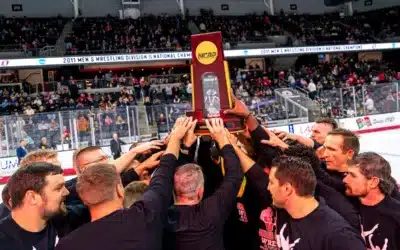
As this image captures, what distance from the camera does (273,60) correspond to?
29734mm

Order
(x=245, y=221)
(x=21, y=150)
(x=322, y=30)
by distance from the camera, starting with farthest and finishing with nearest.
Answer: (x=322, y=30) < (x=21, y=150) < (x=245, y=221)

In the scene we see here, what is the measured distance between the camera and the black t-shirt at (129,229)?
7.27ft

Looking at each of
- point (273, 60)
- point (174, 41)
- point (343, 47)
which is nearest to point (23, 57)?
point (174, 41)

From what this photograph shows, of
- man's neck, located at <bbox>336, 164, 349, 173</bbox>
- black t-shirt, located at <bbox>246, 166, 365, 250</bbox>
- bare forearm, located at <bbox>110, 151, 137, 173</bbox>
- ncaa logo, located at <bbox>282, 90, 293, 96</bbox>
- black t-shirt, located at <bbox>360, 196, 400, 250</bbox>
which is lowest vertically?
black t-shirt, located at <bbox>360, 196, 400, 250</bbox>

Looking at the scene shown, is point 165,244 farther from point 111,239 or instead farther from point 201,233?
point 111,239

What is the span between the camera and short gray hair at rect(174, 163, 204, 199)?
8.39 feet

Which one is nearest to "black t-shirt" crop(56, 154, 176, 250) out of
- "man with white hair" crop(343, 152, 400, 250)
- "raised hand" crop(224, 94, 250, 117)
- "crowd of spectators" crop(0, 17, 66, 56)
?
"raised hand" crop(224, 94, 250, 117)

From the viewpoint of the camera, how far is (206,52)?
298cm

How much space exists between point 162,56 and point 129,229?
69.6ft

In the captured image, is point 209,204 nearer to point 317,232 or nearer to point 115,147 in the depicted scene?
point 317,232

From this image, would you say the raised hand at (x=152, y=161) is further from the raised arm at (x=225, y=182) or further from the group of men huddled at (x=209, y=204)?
the raised arm at (x=225, y=182)

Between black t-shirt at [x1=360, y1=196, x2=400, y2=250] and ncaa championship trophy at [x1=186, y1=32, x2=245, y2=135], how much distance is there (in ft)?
3.21

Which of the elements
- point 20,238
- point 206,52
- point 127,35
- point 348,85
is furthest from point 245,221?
point 127,35

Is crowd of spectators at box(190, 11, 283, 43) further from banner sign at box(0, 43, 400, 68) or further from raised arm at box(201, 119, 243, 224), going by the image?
raised arm at box(201, 119, 243, 224)
